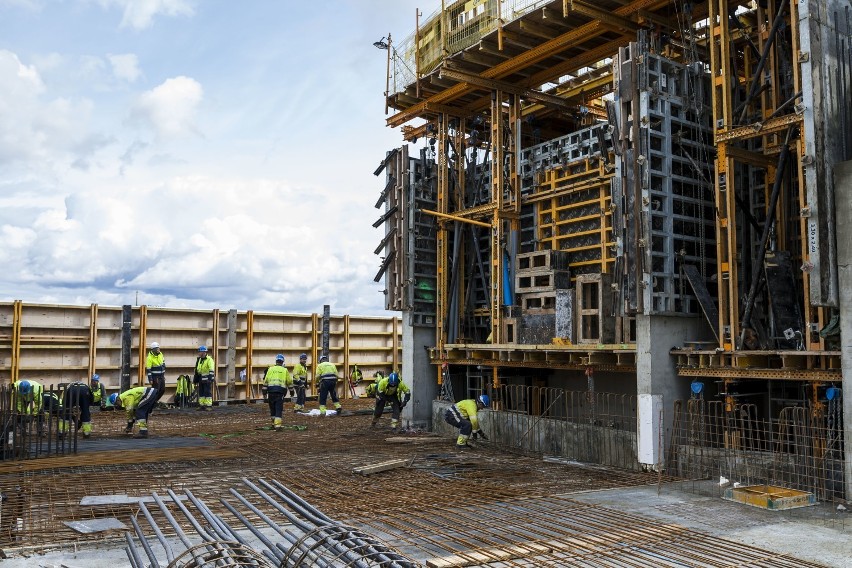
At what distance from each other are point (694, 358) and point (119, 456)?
10.7 meters

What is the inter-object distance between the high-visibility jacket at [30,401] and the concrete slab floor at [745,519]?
9970 mm

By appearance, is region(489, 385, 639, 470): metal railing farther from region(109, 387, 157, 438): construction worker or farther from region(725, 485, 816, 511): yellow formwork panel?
region(109, 387, 157, 438): construction worker

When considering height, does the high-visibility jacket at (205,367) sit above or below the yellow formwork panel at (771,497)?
above

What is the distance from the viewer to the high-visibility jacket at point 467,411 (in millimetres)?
16562

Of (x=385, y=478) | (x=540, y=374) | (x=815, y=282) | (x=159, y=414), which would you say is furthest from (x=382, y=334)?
(x=815, y=282)

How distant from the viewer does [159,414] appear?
24109mm

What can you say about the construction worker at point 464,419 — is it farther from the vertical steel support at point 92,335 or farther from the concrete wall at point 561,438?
the vertical steel support at point 92,335

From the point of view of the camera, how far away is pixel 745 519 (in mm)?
Answer: 9703

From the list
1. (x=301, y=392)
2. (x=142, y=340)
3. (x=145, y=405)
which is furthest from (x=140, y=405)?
(x=142, y=340)

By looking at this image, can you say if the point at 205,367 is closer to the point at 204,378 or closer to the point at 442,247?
the point at 204,378

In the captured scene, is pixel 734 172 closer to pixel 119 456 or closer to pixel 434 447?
pixel 434 447

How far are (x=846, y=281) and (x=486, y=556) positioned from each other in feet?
22.1

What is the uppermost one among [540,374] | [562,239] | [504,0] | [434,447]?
[504,0]

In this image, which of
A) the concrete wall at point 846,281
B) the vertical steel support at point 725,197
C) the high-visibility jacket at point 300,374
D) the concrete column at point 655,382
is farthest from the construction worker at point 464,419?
the high-visibility jacket at point 300,374
